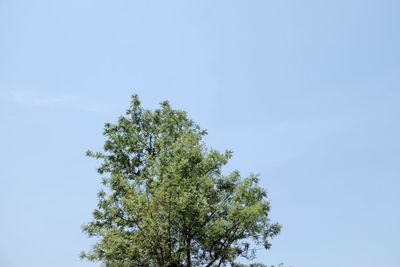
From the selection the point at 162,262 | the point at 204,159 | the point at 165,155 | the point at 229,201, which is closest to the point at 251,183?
the point at 229,201

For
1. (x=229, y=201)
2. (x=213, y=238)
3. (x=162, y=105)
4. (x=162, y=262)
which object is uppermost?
(x=162, y=105)

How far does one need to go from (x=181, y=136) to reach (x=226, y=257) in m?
8.50

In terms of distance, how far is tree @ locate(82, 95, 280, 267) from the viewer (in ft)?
67.4

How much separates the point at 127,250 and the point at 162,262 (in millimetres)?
2088

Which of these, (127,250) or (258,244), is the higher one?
(258,244)

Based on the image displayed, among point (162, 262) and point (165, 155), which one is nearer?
point (162, 262)

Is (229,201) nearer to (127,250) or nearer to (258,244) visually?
(258,244)

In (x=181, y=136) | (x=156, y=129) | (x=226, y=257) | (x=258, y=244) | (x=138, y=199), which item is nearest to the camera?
(x=138, y=199)

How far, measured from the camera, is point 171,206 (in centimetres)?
1994

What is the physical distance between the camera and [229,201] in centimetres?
2398

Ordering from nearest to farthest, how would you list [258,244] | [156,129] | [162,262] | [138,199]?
[138,199] < [162,262] < [258,244] < [156,129]

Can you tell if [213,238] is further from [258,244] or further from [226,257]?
[258,244]

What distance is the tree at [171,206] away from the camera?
20.5 metres

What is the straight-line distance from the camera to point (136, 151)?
89.5ft
